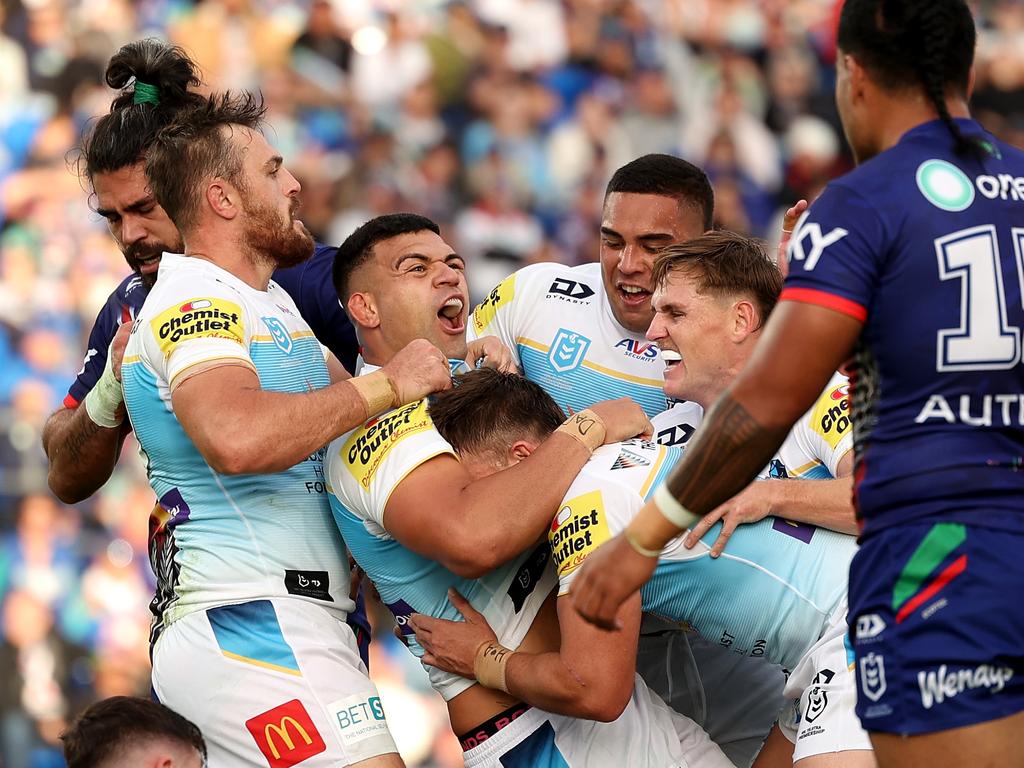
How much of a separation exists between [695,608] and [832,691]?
443 millimetres

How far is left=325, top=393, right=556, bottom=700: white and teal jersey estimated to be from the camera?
4.00m

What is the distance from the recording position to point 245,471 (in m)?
3.87

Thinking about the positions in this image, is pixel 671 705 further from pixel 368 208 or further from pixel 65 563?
pixel 368 208

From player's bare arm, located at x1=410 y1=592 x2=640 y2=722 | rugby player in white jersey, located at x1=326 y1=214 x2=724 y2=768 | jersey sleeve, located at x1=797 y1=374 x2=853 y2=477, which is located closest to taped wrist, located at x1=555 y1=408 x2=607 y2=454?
rugby player in white jersey, located at x1=326 y1=214 x2=724 y2=768

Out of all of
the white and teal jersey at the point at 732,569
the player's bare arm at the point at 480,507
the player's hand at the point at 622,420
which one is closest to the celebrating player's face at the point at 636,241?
the player's hand at the point at 622,420

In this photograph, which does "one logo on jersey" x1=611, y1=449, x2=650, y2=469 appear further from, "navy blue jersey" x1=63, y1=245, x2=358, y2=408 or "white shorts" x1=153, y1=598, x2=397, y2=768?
"navy blue jersey" x1=63, y1=245, x2=358, y2=408

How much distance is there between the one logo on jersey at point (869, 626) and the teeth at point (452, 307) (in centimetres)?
224

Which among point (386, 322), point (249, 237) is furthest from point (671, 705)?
point (249, 237)

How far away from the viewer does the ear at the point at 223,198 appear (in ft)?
14.8

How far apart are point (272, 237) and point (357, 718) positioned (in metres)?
1.58

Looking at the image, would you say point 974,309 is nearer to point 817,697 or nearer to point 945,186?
point 945,186

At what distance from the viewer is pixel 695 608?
3.98 m

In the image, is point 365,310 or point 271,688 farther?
point 365,310

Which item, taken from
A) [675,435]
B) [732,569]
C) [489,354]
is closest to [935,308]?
[732,569]
